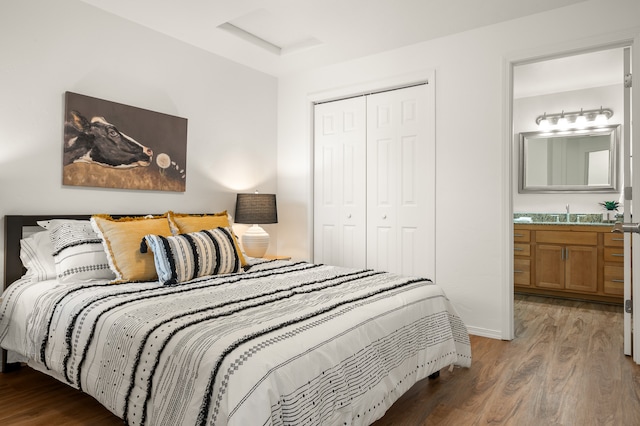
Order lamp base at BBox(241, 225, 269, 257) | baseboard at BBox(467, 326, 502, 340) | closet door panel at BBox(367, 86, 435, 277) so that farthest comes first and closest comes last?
lamp base at BBox(241, 225, 269, 257), closet door panel at BBox(367, 86, 435, 277), baseboard at BBox(467, 326, 502, 340)

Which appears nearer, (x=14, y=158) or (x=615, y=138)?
(x=14, y=158)

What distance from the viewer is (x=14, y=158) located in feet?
8.67

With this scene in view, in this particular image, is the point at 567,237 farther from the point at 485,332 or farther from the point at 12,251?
the point at 12,251

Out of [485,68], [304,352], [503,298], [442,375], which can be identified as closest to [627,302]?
[503,298]

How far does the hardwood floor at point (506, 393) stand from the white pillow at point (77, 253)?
639 mm

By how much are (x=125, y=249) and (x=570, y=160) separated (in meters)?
5.07

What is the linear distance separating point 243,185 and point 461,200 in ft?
6.87

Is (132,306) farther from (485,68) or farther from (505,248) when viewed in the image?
(485,68)

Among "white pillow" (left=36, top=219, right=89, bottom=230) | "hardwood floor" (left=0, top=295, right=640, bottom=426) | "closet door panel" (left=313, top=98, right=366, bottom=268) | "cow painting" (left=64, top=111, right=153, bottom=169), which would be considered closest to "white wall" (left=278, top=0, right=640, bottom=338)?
"hardwood floor" (left=0, top=295, right=640, bottom=426)

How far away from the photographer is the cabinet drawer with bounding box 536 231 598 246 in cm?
454

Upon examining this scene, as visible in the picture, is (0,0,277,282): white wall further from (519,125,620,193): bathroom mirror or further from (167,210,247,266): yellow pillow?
(519,125,620,193): bathroom mirror

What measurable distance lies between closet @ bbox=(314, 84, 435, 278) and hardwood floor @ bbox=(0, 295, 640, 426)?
105 centimetres

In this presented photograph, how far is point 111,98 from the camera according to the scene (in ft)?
10.3

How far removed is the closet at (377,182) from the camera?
12.2 feet
